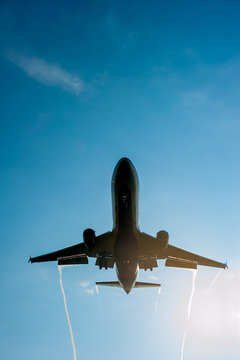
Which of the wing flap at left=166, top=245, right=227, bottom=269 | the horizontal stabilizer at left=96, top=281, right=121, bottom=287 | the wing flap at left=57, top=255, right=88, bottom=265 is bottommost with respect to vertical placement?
the horizontal stabilizer at left=96, top=281, right=121, bottom=287

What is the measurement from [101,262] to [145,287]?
5.71m

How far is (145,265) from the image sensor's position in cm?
3512

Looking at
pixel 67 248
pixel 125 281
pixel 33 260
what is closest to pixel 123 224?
pixel 125 281

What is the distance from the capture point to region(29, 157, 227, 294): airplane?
27.9 meters

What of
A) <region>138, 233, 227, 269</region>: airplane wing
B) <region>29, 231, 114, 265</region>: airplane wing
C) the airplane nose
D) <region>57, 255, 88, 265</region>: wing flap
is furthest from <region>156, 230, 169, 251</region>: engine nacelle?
<region>57, 255, 88, 265</region>: wing flap

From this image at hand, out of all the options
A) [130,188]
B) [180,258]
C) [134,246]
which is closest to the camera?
[130,188]

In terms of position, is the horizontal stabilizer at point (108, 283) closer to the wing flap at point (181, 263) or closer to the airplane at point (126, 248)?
the airplane at point (126, 248)

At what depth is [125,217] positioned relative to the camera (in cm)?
2869

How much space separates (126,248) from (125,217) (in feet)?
10.0

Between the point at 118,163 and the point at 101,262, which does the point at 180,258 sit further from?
the point at 118,163

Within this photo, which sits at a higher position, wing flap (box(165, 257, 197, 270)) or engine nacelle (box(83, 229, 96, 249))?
engine nacelle (box(83, 229, 96, 249))

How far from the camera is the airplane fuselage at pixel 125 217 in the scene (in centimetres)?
2761

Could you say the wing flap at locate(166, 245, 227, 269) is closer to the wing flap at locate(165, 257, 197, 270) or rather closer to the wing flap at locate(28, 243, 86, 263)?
the wing flap at locate(165, 257, 197, 270)

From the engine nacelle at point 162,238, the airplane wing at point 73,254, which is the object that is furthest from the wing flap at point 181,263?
the airplane wing at point 73,254
